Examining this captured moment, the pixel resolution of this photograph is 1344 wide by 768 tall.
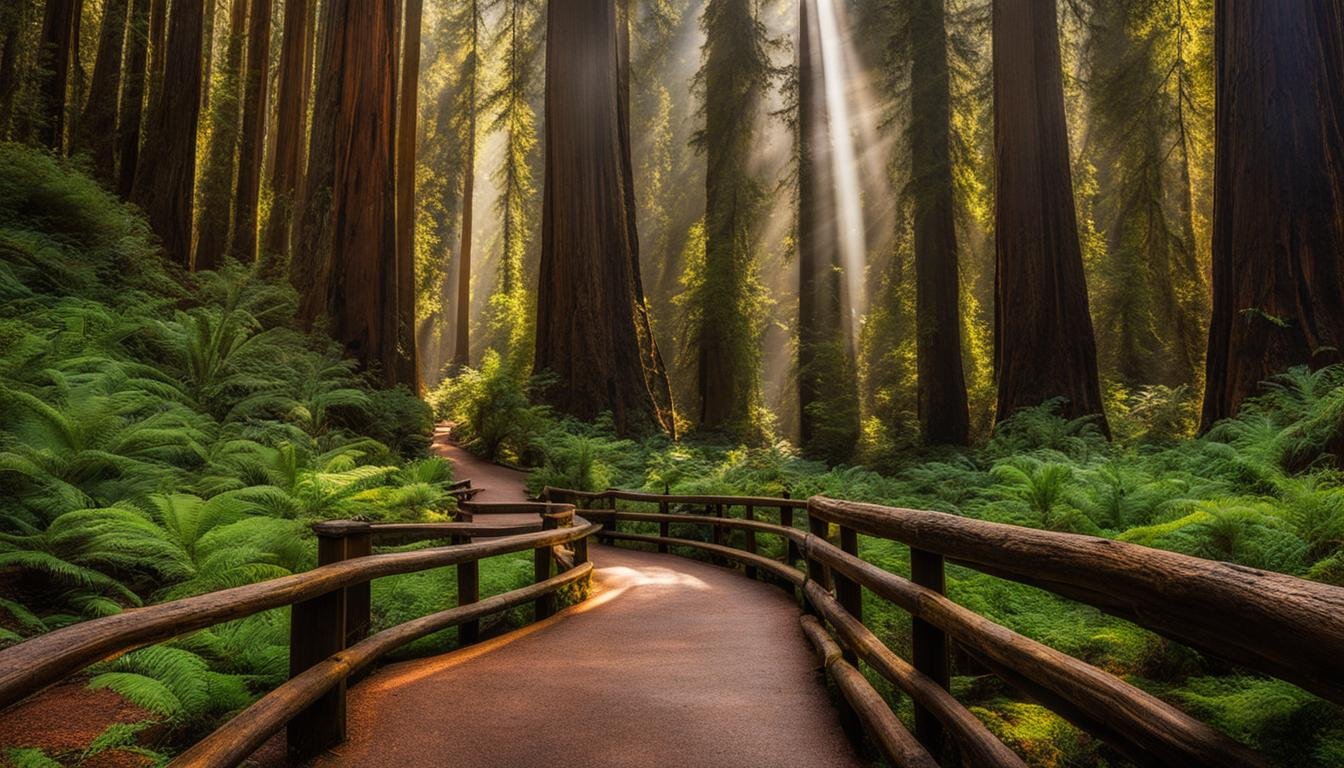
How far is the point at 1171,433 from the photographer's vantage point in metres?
11.7

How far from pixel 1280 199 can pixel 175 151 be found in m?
15.8

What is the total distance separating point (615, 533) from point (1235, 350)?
29.1 ft

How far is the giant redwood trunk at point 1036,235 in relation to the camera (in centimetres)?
1182

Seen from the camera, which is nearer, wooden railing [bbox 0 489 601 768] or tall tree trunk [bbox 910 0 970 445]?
wooden railing [bbox 0 489 601 768]

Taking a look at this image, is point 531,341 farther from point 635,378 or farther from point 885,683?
point 885,683

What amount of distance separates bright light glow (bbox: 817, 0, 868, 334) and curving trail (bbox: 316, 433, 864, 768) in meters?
18.1

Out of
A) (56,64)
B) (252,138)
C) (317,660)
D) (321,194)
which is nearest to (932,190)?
(321,194)

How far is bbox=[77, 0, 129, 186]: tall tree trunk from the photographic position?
43.8 ft

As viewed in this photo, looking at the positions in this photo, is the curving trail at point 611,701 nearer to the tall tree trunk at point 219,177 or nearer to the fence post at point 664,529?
the fence post at point 664,529

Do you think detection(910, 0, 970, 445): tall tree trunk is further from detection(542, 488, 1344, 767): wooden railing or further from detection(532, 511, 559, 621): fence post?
detection(542, 488, 1344, 767): wooden railing

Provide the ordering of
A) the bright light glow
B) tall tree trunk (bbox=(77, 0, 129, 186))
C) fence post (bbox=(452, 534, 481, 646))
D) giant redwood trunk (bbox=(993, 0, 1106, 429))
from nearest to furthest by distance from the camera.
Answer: fence post (bbox=(452, 534, 481, 646))
giant redwood trunk (bbox=(993, 0, 1106, 429))
tall tree trunk (bbox=(77, 0, 129, 186))
the bright light glow

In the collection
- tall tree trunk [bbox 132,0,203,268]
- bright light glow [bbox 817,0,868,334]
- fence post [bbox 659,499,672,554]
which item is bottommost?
fence post [bbox 659,499,672,554]

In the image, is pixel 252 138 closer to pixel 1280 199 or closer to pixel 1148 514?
pixel 1148 514

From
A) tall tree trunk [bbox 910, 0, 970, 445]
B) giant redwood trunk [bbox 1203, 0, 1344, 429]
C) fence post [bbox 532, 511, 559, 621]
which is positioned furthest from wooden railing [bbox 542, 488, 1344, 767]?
tall tree trunk [bbox 910, 0, 970, 445]
